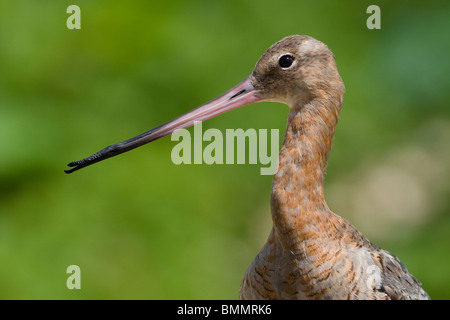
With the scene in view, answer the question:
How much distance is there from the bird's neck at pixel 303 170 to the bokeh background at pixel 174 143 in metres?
2.32

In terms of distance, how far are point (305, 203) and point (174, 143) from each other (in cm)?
304

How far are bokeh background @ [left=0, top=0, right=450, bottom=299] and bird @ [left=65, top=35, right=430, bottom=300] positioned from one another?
86.7 inches

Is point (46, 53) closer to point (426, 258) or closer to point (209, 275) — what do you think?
point (209, 275)

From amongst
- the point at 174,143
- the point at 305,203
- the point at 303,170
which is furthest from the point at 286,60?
the point at 174,143

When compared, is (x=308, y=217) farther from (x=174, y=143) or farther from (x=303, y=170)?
(x=174, y=143)

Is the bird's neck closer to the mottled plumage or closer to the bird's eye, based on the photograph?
the mottled plumage

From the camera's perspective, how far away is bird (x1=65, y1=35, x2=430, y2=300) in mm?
2354

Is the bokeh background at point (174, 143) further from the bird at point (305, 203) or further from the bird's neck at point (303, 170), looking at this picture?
the bird's neck at point (303, 170)

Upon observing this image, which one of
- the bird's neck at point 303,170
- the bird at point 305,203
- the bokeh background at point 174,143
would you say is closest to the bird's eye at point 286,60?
the bird at point 305,203

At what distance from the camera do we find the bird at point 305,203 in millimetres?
2354

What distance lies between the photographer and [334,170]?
5379 millimetres

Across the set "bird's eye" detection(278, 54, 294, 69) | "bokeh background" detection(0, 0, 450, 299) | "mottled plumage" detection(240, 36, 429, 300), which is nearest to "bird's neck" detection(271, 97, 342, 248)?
"mottled plumage" detection(240, 36, 429, 300)

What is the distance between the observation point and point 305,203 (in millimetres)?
2371

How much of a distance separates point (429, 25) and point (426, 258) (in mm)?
2244
